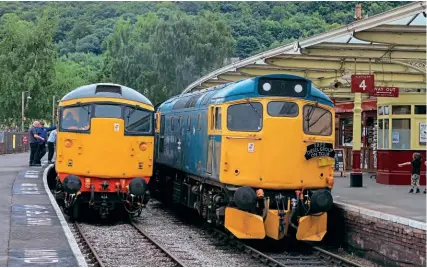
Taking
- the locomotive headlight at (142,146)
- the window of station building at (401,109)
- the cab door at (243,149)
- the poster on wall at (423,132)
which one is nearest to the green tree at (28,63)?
the window of station building at (401,109)

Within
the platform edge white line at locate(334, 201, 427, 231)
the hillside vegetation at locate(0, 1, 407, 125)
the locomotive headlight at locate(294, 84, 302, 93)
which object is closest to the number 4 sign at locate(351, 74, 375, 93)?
the platform edge white line at locate(334, 201, 427, 231)

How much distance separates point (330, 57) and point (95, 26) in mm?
115344

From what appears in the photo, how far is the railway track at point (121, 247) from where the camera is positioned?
12.9 metres

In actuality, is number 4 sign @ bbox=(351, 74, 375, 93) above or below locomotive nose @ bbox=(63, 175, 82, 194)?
above

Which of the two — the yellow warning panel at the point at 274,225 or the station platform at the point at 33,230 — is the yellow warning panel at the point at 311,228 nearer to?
the yellow warning panel at the point at 274,225

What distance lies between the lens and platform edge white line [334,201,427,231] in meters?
12.1

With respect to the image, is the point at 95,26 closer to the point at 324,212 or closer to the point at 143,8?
the point at 143,8

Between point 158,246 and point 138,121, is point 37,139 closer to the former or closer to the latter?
point 138,121

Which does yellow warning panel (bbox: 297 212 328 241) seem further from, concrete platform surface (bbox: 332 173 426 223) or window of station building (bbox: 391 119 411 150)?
window of station building (bbox: 391 119 411 150)

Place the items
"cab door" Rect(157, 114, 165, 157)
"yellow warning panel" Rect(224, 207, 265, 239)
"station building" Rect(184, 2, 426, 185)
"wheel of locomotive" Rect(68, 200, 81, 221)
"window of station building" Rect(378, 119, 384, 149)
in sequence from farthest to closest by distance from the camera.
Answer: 1. "window of station building" Rect(378, 119, 384, 149)
2. "cab door" Rect(157, 114, 165, 157)
3. "wheel of locomotive" Rect(68, 200, 81, 221)
4. "station building" Rect(184, 2, 426, 185)
5. "yellow warning panel" Rect(224, 207, 265, 239)

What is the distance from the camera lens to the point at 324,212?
1430cm

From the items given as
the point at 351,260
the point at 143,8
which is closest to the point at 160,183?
the point at 351,260

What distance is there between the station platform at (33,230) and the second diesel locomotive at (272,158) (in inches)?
124

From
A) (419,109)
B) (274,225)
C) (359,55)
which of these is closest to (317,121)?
(274,225)
